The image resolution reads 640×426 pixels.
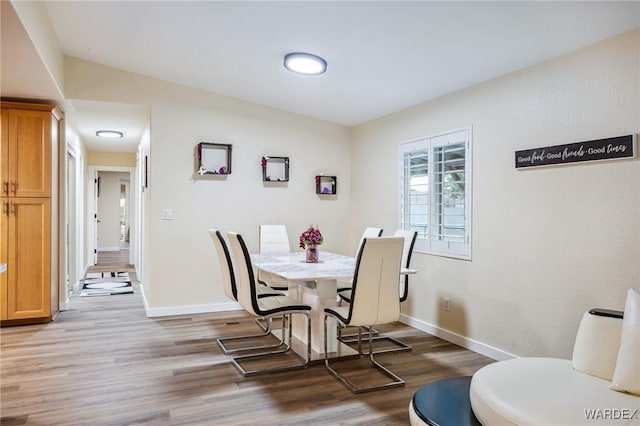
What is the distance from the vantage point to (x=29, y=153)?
4383mm

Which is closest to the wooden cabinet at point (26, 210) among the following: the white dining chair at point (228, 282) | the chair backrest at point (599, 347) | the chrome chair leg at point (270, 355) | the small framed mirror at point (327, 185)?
the white dining chair at point (228, 282)

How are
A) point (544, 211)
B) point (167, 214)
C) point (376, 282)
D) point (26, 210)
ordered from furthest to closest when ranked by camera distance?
1. point (167, 214)
2. point (26, 210)
3. point (544, 211)
4. point (376, 282)

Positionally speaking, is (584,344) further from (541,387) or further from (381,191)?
(381,191)

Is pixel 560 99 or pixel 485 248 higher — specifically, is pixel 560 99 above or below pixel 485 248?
above

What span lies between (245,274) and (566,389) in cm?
217

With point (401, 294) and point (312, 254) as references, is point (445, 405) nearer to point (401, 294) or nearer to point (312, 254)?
point (401, 294)

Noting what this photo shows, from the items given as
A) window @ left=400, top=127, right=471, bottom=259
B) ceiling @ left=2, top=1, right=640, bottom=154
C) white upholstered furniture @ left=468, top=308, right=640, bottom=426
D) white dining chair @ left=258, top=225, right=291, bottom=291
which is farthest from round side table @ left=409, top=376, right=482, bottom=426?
white dining chair @ left=258, top=225, right=291, bottom=291

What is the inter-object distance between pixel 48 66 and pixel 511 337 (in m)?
4.27

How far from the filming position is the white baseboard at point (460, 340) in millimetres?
3493

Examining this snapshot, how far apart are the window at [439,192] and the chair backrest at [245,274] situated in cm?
190

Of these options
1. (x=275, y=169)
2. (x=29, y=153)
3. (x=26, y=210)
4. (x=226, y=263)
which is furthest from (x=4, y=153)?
(x=275, y=169)

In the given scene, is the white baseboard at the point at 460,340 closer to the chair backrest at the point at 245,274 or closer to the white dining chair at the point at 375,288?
the white dining chair at the point at 375,288

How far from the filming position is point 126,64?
14.8 ft

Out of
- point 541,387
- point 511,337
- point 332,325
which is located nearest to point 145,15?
point 332,325
